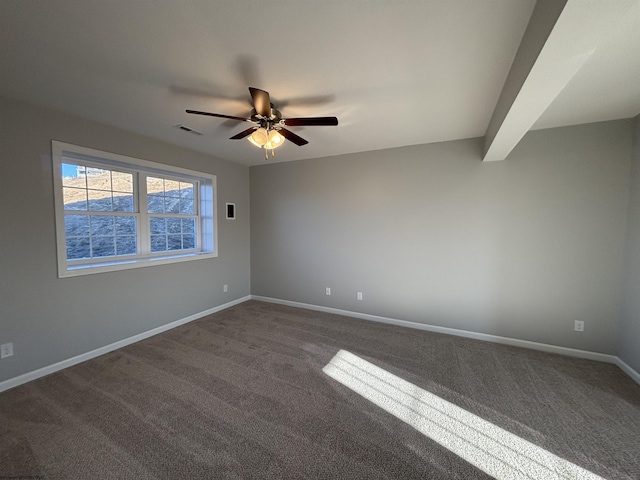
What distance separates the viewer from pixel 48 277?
92.4 inches

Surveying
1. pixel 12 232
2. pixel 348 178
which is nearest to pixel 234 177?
pixel 348 178

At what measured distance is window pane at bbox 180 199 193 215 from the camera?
3.72 metres

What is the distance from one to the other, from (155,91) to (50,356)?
2.68 meters

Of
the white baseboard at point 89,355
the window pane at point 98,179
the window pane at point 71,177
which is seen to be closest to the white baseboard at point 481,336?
the white baseboard at point 89,355

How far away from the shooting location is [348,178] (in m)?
3.76

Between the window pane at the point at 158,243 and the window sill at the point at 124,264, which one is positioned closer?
the window sill at the point at 124,264

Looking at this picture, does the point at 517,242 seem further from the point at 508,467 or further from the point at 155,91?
the point at 155,91

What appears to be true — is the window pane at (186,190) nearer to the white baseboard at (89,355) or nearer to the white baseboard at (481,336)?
the white baseboard at (89,355)

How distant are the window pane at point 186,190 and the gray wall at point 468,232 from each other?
3.88 feet

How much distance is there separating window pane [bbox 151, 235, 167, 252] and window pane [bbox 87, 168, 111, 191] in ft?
2.62

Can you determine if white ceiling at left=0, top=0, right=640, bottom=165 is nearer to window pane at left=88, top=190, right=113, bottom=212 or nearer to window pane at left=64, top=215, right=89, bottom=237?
window pane at left=88, top=190, right=113, bottom=212

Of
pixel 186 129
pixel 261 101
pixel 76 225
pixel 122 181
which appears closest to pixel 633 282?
pixel 261 101

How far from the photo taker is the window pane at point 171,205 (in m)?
3.50

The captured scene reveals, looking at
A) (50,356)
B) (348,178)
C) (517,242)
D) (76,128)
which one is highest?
(76,128)
